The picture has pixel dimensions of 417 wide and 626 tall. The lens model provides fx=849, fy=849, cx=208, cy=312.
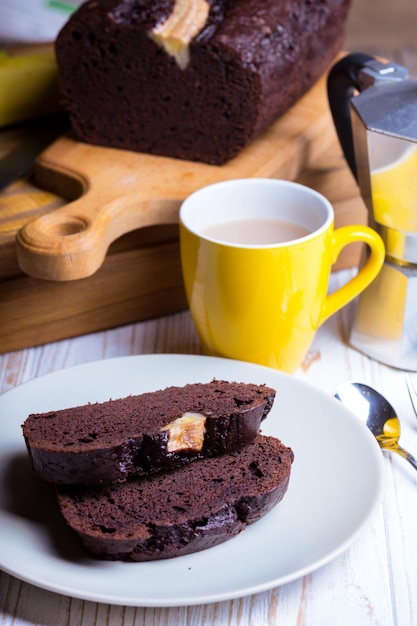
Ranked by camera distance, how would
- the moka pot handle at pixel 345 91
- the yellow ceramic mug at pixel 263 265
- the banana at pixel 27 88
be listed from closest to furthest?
the yellow ceramic mug at pixel 263 265, the moka pot handle at pixel 345 91, the banana at pixel 27 88

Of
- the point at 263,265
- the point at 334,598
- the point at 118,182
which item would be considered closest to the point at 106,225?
the point at 118,182

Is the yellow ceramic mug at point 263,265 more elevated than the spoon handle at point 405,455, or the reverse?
the yellow ceramic mug at point 263,265

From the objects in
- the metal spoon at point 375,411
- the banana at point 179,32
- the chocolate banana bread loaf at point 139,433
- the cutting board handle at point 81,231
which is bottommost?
the metal spoon at point 375,411

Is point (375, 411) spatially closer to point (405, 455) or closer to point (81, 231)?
point (405, 455)

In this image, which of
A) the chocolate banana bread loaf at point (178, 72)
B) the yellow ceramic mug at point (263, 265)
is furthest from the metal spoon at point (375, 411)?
the chocolate banana bread loaf at point (178, 72)

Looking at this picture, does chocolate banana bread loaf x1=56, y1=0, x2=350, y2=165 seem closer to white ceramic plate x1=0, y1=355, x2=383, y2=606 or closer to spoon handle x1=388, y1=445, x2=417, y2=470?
white ceramic plate x1=0, y1=355, x2=383, y2=606

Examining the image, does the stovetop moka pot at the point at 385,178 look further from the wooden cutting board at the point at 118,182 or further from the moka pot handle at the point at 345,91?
the wooden cutting board at the point at 118,182

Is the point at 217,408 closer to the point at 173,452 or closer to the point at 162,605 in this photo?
the point at 173,452

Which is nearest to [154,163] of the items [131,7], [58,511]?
[131,7]
